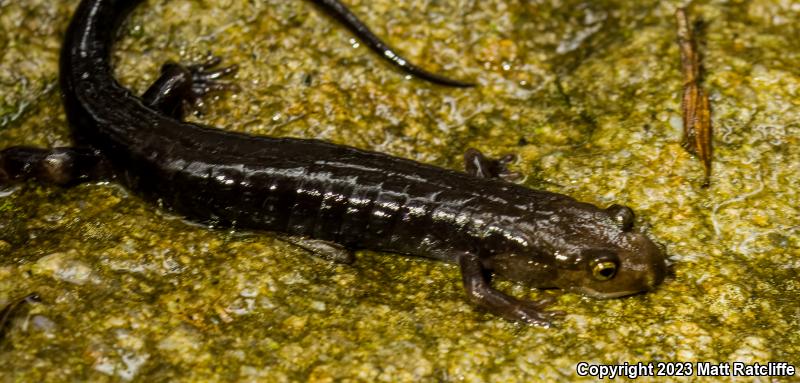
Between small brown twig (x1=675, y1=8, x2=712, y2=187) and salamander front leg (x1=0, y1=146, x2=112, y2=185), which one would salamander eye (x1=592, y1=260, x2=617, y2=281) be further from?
salamander front leg (x1=0, y1=146, x2=112, y2=185)

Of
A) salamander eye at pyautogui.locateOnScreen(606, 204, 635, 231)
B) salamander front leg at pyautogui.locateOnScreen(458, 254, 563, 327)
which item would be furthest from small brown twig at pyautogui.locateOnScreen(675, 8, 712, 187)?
salamander front leg at pyautogui.locateOnScreen(458, 254, 563, 327)

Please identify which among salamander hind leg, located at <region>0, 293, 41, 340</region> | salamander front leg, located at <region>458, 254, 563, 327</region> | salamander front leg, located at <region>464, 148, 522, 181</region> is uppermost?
salamander front leg, located at <region>464, 148, 522, 181</region>

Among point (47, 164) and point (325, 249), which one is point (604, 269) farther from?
point (47, 164)

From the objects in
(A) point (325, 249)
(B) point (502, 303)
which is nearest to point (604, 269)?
(B) point (502, 303)

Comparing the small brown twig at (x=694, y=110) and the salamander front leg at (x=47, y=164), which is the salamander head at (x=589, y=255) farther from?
the salamander front leg at (x=47, y=164)

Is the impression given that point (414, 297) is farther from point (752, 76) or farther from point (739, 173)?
point (752, 76)

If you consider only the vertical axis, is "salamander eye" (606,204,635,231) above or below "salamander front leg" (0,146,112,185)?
below

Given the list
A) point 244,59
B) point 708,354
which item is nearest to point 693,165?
point 708,354
